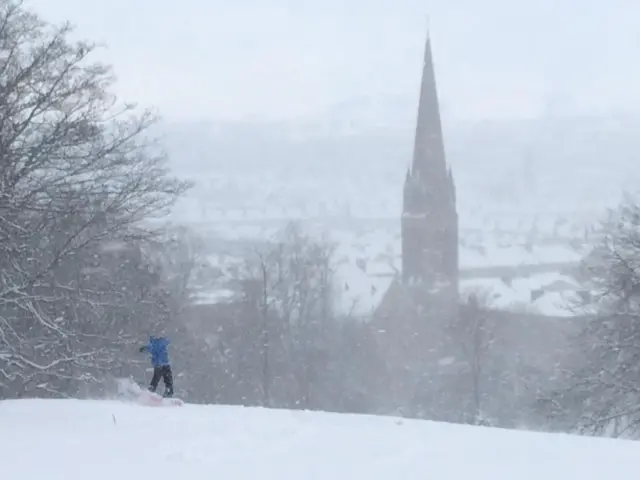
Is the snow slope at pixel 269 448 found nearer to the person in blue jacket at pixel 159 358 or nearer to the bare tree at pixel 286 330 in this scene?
the person in blue jacket at pixel 159 358

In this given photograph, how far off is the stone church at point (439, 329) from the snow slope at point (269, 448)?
1255cm

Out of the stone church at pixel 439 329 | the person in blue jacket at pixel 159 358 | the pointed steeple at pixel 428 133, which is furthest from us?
the pointed steeple at pixel 428 133

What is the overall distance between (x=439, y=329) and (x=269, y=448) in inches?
1502

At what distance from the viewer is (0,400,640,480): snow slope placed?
278 inches

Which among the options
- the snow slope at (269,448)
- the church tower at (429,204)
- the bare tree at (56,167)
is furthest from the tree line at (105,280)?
the church tower at (429,204)

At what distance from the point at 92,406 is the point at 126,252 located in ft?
34.0

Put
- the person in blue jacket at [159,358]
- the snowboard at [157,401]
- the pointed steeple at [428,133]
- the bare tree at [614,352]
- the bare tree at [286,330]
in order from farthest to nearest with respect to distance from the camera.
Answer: the pointed steeple at [428,133] → the bare tree at [286,330] → the bare tree at [614,352] → the person in blue jacket at [159,358] → the snowboard at [157,401]

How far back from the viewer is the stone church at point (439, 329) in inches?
1353

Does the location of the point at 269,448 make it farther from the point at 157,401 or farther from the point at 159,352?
the point at 159,352

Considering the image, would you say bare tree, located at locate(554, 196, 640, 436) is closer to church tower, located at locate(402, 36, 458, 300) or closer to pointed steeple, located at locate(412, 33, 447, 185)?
church tower, located at locate(402, 36, 458, 300)

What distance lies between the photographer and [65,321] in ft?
47.0

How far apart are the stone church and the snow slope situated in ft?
41.2

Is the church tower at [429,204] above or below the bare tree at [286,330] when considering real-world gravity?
above

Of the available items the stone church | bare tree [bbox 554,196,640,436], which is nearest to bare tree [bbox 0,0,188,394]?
bare tree [bbox 554,196,640,436]
